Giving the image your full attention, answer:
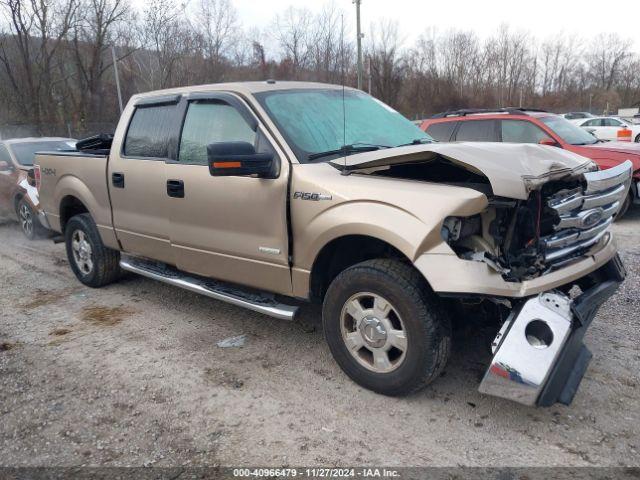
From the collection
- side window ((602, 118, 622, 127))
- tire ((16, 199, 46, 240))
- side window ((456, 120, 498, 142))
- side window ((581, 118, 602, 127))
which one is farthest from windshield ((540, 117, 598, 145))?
side window ((581, 118, 602, 127))

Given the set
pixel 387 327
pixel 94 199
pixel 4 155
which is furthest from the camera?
pixel 4 155

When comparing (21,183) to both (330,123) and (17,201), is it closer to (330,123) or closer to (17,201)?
(17,201)

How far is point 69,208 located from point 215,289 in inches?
110

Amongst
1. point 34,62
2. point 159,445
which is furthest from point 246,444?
point 34,62

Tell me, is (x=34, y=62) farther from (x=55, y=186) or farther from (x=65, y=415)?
(x=65, y=415)

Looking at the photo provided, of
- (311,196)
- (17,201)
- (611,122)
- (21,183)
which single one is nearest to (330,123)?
(311,196)

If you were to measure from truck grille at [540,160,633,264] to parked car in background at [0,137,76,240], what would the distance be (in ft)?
25.2

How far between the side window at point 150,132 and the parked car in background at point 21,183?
163 inches

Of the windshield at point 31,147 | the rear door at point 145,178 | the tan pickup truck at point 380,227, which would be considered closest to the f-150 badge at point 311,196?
the tan pickup truck at point 380,227

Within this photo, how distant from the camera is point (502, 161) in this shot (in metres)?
2.96

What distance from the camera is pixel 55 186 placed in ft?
19.4

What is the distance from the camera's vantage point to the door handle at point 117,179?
193 inches

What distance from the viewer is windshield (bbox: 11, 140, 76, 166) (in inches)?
358

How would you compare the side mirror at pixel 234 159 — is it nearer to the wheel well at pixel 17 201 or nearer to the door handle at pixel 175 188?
the door handle at pixel 175 188
